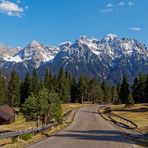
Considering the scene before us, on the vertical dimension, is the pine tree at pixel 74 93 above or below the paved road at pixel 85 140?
above

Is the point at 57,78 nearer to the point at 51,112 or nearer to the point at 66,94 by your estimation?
the point at 66,94

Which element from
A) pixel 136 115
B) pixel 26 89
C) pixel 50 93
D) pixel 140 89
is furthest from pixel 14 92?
pixel 50 93

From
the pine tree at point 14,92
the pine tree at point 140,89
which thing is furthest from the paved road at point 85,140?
the pine tree at point 140,89

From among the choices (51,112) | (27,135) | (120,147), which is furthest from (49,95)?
(120,147)

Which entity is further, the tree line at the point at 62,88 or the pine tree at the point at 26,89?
the pine tree at the point at 26,89

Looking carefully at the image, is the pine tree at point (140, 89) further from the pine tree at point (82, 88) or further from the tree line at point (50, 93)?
the pine tree at point (82, 88)

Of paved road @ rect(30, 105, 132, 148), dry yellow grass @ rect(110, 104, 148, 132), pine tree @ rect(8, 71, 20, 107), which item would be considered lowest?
paved road @ rect(30, 105, 132, 148)

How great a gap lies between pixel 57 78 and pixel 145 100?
35.6m

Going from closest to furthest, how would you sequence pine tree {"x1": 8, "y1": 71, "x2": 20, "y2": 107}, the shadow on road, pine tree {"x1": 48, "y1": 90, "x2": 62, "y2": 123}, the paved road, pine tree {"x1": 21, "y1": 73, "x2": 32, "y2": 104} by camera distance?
the paved road < the shadow on road < pine tree {"x1": 48, "y1": 90, "x2": 62, "y2": 123} < pine tree {"x1": 8, "y1": 71, "x2": 20, "y2": 107} < pine tree {"x1": 21, "y1": 73, "x2": 32, "y2": 104}

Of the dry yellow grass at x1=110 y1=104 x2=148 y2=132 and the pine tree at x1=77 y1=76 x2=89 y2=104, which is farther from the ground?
the pine tree at x1=77 y1=76 x2=89 y2=104

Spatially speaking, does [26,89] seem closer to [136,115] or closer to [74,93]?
[74,93]

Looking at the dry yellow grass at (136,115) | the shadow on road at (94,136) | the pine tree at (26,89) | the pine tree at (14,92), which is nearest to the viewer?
→ the shadow on road at (94,136)

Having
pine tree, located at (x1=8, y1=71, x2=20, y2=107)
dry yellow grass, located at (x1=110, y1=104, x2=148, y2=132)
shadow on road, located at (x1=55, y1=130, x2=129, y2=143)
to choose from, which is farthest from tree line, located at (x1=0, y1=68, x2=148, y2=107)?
shadow on road, located at (x1=55, y1=130, x2=129, y2=143)

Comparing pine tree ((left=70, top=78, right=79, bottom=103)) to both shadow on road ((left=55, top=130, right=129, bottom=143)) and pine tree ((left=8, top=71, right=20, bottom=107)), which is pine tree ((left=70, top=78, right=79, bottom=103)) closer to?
pine tree ((left=8, top=71, right=20, bottom=107))
